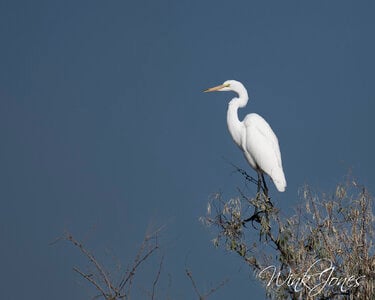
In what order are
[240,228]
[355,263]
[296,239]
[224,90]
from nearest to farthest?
[355,263] → [296,239] → [240,228] → [224,90]

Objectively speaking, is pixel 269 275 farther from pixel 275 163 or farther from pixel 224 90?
pixel 224 90

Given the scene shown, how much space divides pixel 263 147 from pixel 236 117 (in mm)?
→ 459

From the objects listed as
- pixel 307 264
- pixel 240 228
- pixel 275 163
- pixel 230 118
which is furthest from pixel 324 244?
pixel 230 118

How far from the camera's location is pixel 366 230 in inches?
179

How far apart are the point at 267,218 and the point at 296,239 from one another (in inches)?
28.3

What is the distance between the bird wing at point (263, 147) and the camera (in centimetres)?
638

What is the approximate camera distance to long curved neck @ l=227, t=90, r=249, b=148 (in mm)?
6742
